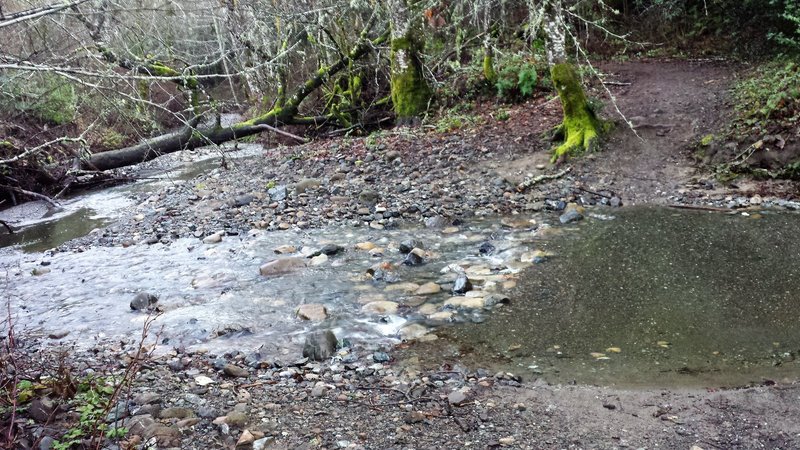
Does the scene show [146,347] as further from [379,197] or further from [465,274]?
[379,197]

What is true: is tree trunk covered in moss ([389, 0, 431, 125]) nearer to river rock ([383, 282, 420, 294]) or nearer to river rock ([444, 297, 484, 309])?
river rock ([383, 282, 420, 294])

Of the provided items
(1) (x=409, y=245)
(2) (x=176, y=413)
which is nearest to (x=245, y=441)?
(2) (x=176, y=413)

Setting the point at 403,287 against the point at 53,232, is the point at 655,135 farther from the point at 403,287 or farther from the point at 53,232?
the point at 53,232

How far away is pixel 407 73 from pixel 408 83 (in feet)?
0.75

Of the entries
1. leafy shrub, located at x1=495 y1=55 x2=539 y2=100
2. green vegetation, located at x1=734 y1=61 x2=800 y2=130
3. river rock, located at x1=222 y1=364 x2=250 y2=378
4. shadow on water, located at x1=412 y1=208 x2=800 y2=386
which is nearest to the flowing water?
shadow on water, located at x1=412 y1=208 x2=800 y2=386

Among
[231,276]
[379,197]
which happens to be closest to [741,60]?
[379,197]

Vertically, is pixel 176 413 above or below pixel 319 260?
above

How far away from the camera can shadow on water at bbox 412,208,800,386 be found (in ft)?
13.5

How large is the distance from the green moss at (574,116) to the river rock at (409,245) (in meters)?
3.50

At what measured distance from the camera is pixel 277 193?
976cm

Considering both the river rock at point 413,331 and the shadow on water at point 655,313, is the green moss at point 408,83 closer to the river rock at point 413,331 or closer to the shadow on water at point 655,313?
the shadow on water at point 655,313

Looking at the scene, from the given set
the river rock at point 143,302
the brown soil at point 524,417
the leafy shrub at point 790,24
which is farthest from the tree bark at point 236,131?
the brown soil at point 524,417

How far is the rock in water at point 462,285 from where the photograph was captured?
18.6 feet

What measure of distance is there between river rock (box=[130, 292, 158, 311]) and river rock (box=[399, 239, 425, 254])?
2.74m
